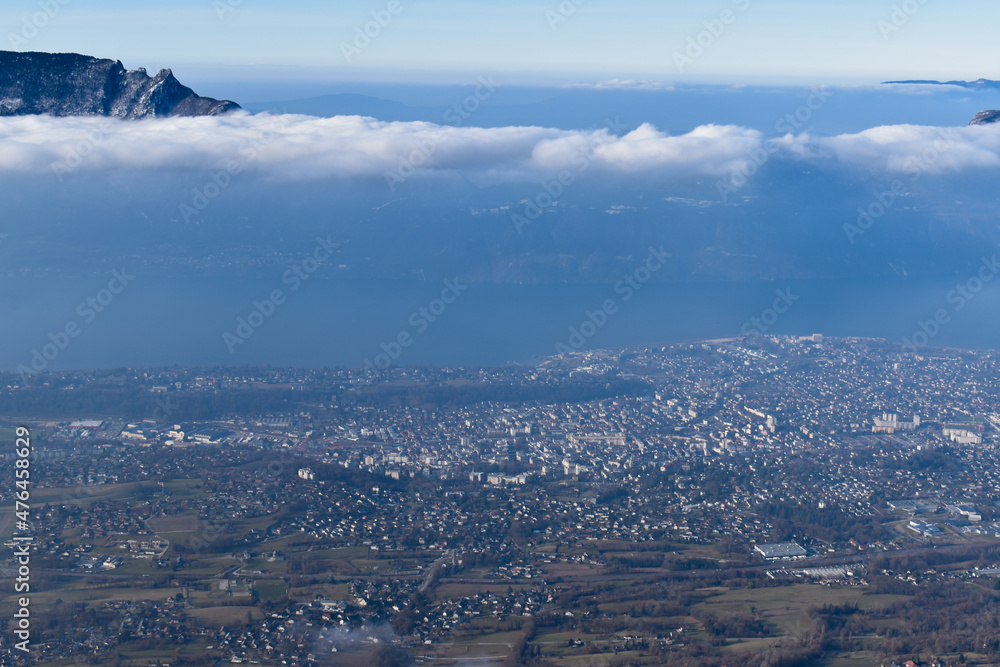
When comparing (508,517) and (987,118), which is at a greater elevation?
(987,118)

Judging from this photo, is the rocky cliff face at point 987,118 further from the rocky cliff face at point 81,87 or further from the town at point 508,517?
the rocky cliff face at point 81,87

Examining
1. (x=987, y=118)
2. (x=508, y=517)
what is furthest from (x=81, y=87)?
(x=987, y=118)

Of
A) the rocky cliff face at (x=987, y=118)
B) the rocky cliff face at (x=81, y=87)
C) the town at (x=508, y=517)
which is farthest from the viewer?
the rocky cliff face at (x=987, y=118)

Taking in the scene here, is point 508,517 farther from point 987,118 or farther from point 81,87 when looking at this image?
point 987,118

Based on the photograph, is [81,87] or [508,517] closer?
[508,517]

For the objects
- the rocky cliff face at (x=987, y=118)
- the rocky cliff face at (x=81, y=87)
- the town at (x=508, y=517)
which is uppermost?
the rocky cliff face at (x=987, y=118)

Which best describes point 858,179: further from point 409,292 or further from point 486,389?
point 486,389

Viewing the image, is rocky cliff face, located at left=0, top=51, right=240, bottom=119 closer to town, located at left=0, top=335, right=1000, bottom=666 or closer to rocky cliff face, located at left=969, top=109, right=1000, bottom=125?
town, located at left=0, top=335, right=1000, bottom=666

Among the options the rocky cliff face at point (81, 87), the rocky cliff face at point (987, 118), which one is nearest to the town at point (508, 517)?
the rocky cliff face at point (81, 87)
